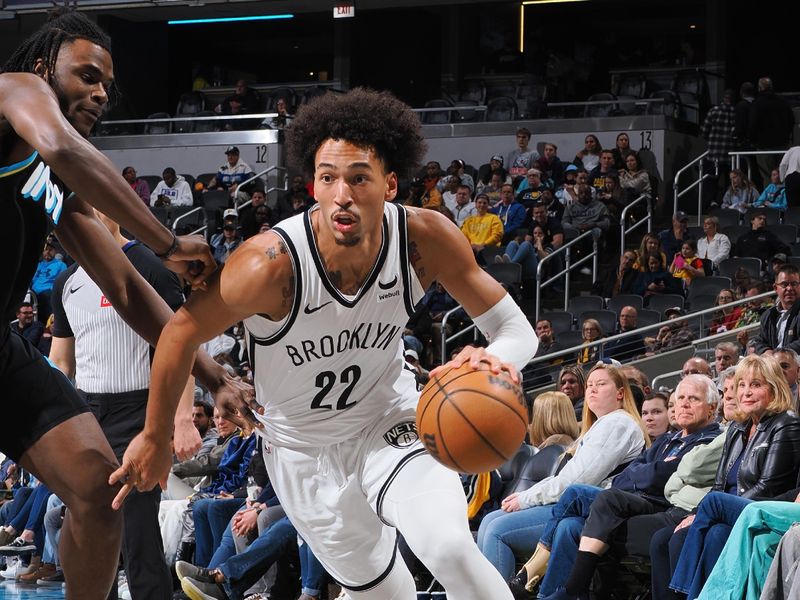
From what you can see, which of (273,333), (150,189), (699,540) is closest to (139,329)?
(273,333)

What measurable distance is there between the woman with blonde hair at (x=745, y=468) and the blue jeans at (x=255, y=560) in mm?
2754

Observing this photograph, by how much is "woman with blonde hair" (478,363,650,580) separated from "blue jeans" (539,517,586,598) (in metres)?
0.37

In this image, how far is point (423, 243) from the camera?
13.3 ft

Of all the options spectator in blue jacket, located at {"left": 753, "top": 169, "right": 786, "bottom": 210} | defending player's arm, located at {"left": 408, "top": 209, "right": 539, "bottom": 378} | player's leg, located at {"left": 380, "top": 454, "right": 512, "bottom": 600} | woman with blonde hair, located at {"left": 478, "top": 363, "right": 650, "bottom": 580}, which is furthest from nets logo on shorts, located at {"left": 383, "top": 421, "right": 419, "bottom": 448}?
spectator in blue jacket, located at {"left": 753, "top": 169, "right": 786, "bottom": 210}

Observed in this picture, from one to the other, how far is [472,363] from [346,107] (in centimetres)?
100

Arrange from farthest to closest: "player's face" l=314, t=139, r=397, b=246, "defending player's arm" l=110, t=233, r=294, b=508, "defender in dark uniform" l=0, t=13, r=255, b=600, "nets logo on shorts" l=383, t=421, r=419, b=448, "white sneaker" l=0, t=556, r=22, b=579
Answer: "white sneaker" l=0, t=556, r=22, b=579 → "nets logo on shorts" l=383, t=421, r=419, b=448 → "player's face" l=314, t=139, r=397, b=246 → "defending player's arm" l=110, t=233, r=294, b=508 → "defender in dark uniform" l=0, t=13, r=255, b=600

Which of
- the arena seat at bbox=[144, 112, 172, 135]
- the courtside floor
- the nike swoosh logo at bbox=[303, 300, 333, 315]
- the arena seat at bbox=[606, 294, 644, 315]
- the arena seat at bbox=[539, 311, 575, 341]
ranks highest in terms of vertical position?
the arena seat at bbox=[144, 112, 172, 135]

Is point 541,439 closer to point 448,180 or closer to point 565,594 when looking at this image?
point 565,594

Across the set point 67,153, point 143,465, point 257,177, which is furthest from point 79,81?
point 257,177

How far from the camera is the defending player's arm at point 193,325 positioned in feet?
12.2

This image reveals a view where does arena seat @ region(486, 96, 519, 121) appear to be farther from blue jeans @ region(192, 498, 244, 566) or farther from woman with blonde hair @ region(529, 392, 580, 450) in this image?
blue jeans @ region(192, 498, 244, 566)

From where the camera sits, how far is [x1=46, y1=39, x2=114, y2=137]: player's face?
3463mm

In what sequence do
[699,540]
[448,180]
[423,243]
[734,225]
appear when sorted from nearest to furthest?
[423,243] → [699,540] → [734,225] → [448,180]

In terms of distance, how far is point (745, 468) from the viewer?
637 cm
